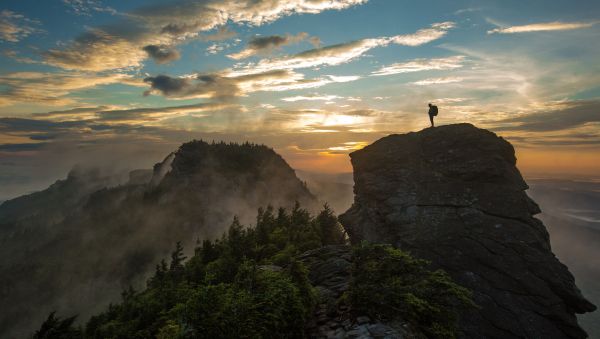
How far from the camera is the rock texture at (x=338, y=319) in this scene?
11.1 m

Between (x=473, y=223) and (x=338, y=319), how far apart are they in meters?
14.4

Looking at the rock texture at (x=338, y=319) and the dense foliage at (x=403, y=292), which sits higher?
the dense foliage at (x=403, y=292)

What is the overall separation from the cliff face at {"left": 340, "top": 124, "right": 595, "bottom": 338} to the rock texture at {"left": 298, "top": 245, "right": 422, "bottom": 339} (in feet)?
23.8

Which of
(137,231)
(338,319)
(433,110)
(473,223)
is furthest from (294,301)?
(137,231)

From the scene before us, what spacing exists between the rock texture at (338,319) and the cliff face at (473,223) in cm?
725

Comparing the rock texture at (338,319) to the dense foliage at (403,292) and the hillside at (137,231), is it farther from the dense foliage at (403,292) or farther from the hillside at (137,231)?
the hillside at (137,231)

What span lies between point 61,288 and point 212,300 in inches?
5041

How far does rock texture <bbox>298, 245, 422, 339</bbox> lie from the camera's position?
36.3 ft

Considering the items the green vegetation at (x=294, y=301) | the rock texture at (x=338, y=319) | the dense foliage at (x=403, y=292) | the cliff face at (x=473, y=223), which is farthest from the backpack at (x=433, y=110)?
the dense foliage at (x=403, y=292)

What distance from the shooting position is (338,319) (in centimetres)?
1263

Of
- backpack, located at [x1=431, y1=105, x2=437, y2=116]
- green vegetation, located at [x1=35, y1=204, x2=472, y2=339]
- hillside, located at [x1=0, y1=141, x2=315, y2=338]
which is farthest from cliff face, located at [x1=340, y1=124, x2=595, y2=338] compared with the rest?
hillside, located at [x1=0, y1=141, x2=315, y2=338]

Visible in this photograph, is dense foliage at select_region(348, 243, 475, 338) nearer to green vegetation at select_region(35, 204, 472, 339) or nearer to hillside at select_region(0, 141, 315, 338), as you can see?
green vegetation at select_region(35, 204, 472, 339)

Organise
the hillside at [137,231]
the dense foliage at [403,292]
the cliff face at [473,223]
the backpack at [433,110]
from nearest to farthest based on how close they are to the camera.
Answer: the dense foliage at [403,292]
the cliff face at [473,223]
the backpack at [433,110]
the hillside at [137,231]

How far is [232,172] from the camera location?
139 meters
